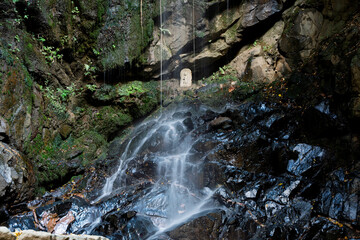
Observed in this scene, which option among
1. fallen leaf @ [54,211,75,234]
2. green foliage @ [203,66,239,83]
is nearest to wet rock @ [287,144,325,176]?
fallen leaf @ [54,211,75,234]

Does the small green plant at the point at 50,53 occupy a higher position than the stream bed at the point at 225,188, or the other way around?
the small green plant at the point at 50,53

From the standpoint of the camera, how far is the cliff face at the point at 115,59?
6117mm

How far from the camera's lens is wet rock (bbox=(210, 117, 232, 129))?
7.65 metres

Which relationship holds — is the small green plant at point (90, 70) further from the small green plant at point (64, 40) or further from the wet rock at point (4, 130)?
the wet rock at point (4, 130)

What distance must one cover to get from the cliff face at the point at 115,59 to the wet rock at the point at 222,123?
3.19 m

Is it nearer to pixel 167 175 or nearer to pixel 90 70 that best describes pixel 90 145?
pixel 90 70

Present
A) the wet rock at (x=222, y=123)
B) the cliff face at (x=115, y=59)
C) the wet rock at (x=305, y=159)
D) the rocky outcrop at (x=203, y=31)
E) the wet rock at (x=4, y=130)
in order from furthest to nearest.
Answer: the rocky outcrop at (x=203, y=31)
the wet rock at (x=222, y=123)
the cliff face at (x=115, y=59)
the wet rock at (x=4, y=130)
the wet rock at (x=305, y=159)

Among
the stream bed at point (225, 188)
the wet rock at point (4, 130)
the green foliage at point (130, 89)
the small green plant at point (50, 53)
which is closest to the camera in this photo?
the stream bed at point (225, 188)

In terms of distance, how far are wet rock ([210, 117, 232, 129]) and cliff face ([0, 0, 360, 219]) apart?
10.5 ft

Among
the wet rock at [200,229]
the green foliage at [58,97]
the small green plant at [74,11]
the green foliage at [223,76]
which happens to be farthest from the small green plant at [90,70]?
the wet rock at [200,229]

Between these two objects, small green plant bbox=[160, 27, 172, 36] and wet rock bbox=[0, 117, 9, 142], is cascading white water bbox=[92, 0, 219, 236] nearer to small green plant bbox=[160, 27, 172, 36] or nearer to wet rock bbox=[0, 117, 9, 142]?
wet rock bbox=[0, 117, 9, 142]

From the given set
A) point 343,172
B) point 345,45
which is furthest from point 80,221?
point 345,45

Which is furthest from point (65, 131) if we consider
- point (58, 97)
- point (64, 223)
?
point (64, 223)

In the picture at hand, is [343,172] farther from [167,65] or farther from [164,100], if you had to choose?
[167,65]
